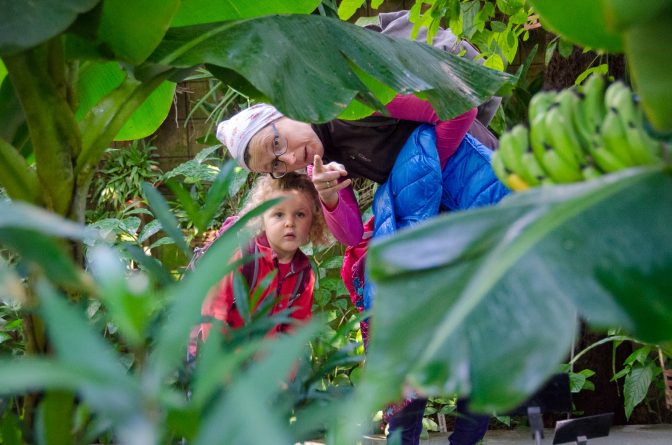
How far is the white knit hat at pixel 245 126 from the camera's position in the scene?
203 centimetres

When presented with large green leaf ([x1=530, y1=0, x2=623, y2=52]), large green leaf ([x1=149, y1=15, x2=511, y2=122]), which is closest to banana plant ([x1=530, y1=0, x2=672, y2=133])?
large green leaf ([x1=530, y1=0, x2=623, y2=52])

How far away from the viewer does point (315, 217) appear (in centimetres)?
243

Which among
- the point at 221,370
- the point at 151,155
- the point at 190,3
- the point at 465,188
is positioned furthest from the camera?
the point at 151,155

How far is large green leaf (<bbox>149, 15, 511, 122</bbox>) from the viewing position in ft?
4.04

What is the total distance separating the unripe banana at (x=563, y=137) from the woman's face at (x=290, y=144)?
1.24 metres

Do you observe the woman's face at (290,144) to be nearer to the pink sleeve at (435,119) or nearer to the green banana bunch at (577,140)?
the pink sleeve at (435,119)

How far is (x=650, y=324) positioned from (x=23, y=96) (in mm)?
919

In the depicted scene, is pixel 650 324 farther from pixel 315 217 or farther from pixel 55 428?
pixel 315 217

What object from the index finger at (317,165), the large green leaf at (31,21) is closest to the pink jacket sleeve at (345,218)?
the index finger at (317,165)

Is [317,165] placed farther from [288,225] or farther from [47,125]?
[47,125]

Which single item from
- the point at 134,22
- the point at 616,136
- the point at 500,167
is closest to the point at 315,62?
the point at 134,22

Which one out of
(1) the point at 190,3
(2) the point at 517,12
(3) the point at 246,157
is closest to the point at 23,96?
(1) the point at 190,3

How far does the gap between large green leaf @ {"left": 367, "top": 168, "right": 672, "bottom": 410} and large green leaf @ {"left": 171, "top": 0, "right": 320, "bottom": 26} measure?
1.13 m

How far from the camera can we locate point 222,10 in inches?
65.1
